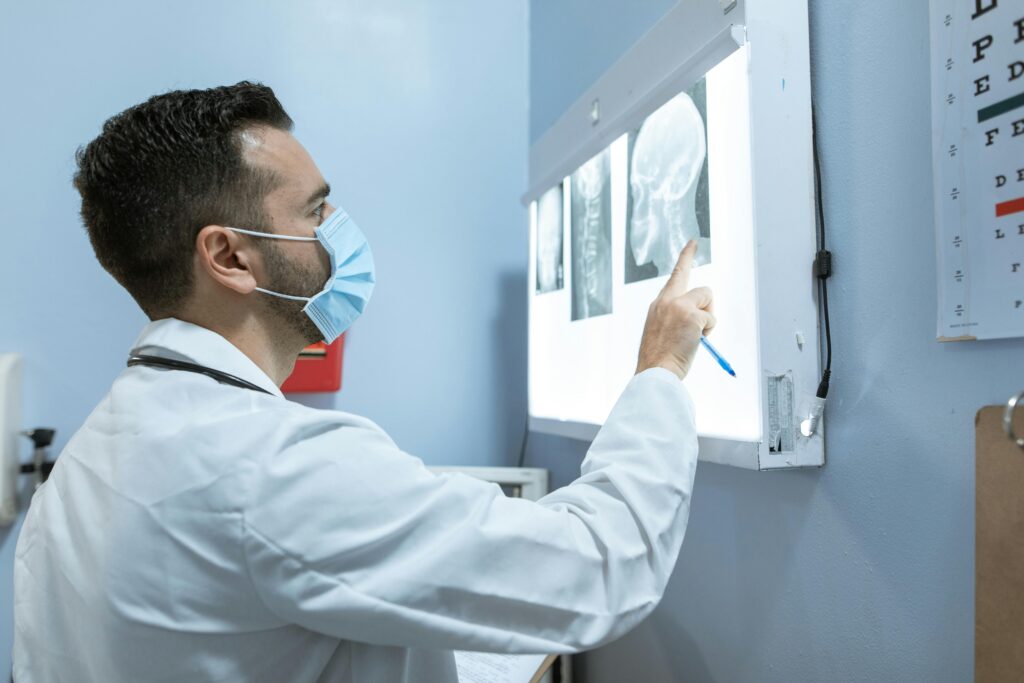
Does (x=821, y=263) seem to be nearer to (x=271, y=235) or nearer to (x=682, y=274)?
(x=682, y=274)

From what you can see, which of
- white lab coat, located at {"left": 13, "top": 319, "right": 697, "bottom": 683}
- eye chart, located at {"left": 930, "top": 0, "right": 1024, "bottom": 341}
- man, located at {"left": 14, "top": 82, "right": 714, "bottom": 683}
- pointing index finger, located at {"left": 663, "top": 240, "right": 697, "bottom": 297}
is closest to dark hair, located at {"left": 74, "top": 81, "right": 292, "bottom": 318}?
man, located at {"left": 14, "top": 82, "right": 714, "bottom": 683}

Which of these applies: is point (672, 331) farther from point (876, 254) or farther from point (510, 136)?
point (510, 136)

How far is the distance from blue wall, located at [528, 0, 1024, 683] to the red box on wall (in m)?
0.99

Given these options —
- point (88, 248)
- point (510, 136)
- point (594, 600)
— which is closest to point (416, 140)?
point (510, 136)

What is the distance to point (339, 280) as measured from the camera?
96 cm

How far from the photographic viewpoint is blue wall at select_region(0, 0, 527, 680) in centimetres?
150

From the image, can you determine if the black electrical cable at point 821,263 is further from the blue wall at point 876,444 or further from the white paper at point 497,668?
the white paper at point 497,668

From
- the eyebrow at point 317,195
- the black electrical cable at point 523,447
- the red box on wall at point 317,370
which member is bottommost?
the black electrical cable at point 523,447

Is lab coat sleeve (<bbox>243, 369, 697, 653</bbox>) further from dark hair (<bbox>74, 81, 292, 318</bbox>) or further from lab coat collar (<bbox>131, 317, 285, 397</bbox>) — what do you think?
dark hair (<bbox>74, 81, 292, 318</bbox>)

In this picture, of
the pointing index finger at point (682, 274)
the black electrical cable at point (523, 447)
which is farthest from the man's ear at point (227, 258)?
the black electrical cable at point (523, 447)

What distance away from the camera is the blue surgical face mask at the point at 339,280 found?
0.93 meters

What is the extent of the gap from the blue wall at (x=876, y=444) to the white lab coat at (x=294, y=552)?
0.25m

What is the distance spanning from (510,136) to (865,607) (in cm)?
148

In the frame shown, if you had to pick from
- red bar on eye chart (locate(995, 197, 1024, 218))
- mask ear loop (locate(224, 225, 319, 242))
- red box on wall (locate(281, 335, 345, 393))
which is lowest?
red box on wall (locate(281, 335, 345, 393))
